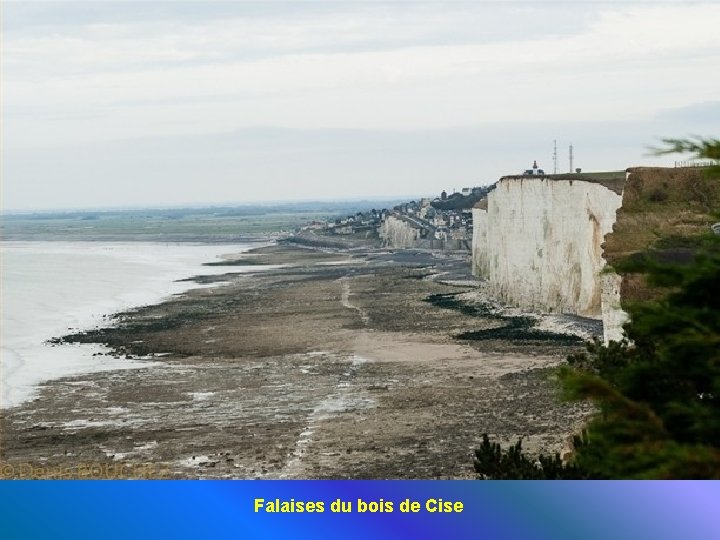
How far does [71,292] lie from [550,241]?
26.4 m

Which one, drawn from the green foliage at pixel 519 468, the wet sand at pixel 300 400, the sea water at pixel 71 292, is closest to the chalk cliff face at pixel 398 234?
the sea water at pixel 71 292

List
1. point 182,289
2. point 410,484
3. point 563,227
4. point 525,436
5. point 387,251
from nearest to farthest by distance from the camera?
point 410,484 < point 525,436 < point 563,227 < point 182,289 < point 387,251

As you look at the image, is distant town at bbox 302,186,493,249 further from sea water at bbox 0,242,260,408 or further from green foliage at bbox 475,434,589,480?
green foliage at bbox 475,434,589,480

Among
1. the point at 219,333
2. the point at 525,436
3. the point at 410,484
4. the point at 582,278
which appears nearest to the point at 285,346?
the point at 219,333

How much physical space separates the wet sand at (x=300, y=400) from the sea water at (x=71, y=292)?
1301mm

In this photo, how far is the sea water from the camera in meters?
28.7

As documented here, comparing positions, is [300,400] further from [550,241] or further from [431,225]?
[431,225]

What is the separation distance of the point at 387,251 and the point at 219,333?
55.1 metres

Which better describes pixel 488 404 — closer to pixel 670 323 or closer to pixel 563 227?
pixel 670 323

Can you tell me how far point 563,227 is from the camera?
38.5 metres

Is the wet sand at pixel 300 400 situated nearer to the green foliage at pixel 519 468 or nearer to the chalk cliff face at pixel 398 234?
the green foliage at pixel 519 468

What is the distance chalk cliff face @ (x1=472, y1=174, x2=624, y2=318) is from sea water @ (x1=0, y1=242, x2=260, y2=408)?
1413 centimetres

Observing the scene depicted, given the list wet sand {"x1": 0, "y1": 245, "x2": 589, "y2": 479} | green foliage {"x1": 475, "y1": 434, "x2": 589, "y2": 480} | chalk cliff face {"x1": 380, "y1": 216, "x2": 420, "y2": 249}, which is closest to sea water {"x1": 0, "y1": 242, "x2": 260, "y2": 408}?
wet sand {"x1": 0, "y1": 245, "x2": 589, "y2": 479}

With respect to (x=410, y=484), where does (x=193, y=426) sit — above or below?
below
